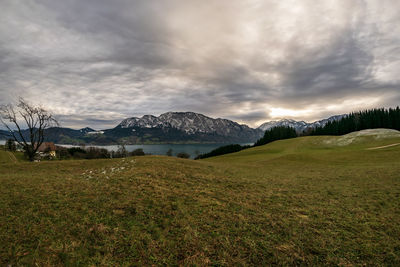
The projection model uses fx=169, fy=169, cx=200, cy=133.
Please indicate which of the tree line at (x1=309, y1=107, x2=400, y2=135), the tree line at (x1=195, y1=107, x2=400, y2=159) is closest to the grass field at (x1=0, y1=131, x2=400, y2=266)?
the tree line at (x1=195, y1=107, x2=400, y2=159)

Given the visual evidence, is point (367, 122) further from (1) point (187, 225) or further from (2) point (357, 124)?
(1) point (187, 225)

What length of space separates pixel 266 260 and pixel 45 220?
8.76 meters

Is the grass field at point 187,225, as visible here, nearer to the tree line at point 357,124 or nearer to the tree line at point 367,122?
the tree line at point 357,124

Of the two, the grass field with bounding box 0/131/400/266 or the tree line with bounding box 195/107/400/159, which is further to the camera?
the tree line with bounding box 195/107/400/159

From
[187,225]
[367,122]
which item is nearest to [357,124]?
[367,122]

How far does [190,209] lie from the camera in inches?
340

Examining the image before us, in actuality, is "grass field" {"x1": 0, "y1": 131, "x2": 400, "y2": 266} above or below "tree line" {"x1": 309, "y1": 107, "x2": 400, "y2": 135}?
below

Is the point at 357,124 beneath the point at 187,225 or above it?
above

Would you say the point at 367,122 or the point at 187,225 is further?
the point at 367,122

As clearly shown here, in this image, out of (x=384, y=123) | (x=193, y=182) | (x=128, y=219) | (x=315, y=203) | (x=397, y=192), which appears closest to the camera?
(x=128, y=219)

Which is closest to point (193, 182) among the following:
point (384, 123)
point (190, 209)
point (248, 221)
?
point (190, 209)

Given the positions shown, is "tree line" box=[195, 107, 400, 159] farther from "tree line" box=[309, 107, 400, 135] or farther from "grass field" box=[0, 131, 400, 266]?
"grass field" box=[0, 131, 400, 266]

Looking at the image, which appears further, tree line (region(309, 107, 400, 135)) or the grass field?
tree line (region(309, 107, 400, 135))

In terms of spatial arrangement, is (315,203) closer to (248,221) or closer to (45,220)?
(248,221)
